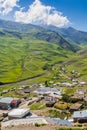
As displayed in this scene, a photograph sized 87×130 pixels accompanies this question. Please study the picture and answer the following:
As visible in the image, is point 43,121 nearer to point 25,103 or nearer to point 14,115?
point 14,115

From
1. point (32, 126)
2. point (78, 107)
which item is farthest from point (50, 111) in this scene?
point (32, 126)

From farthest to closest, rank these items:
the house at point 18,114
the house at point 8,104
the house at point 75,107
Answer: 1. the house at point 8,104
2. the house at point 75,107
3. the house at point 18,114

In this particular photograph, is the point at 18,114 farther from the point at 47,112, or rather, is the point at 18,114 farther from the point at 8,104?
the point at 8,104

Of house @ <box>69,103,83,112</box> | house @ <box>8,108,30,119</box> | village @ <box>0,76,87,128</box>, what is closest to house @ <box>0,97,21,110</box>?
village @ <box>0,76,87,128</box>

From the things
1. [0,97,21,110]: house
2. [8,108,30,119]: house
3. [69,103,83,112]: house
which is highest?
[0,97,21,110]: house

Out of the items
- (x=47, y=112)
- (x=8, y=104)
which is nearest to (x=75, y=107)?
(x=47, y=112)

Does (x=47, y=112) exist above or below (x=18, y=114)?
above

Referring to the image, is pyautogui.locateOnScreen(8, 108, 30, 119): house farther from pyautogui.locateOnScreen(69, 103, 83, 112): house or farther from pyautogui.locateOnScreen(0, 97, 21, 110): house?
pyautogui.locateOnScreen(0, 97, 21, 110): house

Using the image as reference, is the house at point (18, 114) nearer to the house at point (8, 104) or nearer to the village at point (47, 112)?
the village at point (47, 112)

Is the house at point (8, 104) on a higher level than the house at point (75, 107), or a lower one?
higher

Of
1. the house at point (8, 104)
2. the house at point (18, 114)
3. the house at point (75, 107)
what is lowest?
the house at point (18, 114)

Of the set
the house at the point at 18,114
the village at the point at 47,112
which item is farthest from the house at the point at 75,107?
the house at the point at 18,114

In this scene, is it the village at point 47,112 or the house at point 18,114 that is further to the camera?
A: the house at point 18,114
